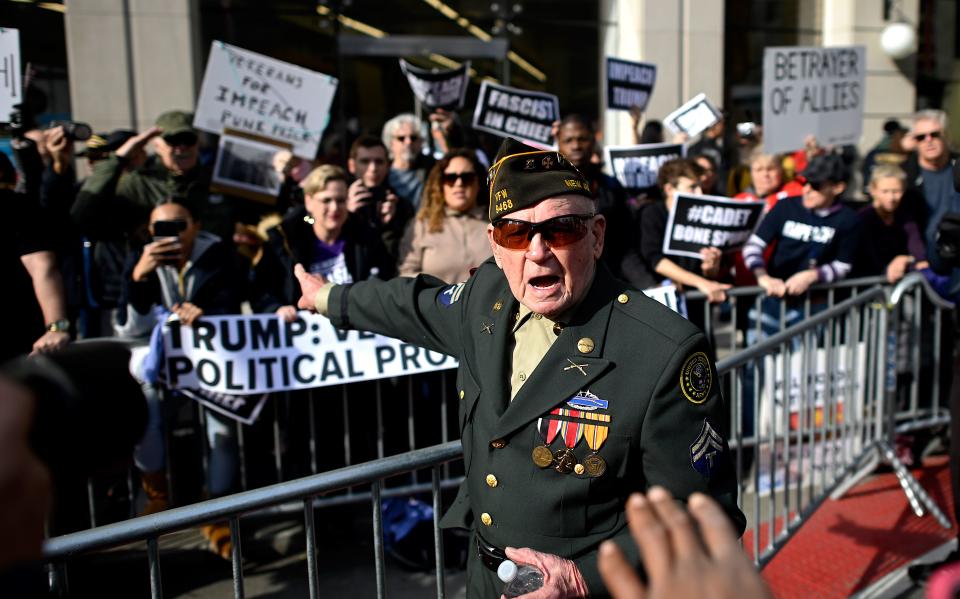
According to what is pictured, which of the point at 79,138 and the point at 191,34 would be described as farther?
the point at 191,34

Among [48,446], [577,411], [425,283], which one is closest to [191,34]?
[425,283]

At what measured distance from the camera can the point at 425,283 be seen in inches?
108

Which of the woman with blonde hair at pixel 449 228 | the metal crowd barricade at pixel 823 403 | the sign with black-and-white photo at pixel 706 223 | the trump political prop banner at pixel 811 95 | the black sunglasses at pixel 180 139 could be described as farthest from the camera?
the trump political prop banner at pixel 811 95

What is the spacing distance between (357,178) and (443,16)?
658cm

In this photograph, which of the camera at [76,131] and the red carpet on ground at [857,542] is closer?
the red carpet on ground at [857,542]

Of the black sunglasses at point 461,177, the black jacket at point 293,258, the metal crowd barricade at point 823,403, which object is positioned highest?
the black sunglasses at point 461,177

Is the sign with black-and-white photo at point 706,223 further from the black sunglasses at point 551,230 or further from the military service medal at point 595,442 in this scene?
the military service medal at point 595,442

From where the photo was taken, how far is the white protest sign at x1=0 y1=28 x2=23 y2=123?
15.4 ft

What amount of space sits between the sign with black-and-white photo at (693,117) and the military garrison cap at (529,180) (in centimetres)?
550

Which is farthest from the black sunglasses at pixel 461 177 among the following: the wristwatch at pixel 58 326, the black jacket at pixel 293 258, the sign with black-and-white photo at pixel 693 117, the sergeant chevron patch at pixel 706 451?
the sign with black-and-white photo at pixel 693 117

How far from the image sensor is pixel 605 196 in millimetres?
5598

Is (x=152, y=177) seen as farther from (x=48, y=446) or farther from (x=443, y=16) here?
(x=443, y=16)

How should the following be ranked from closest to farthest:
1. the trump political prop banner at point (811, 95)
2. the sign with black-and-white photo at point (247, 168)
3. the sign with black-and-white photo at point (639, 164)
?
1. the sign with black-and-white photo at point (247, 168)
2. the sign with black-and-white photo at point (639, 164)
3. the trump political prop banner at point (811, 95)

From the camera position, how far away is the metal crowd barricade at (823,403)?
12.8 ft
